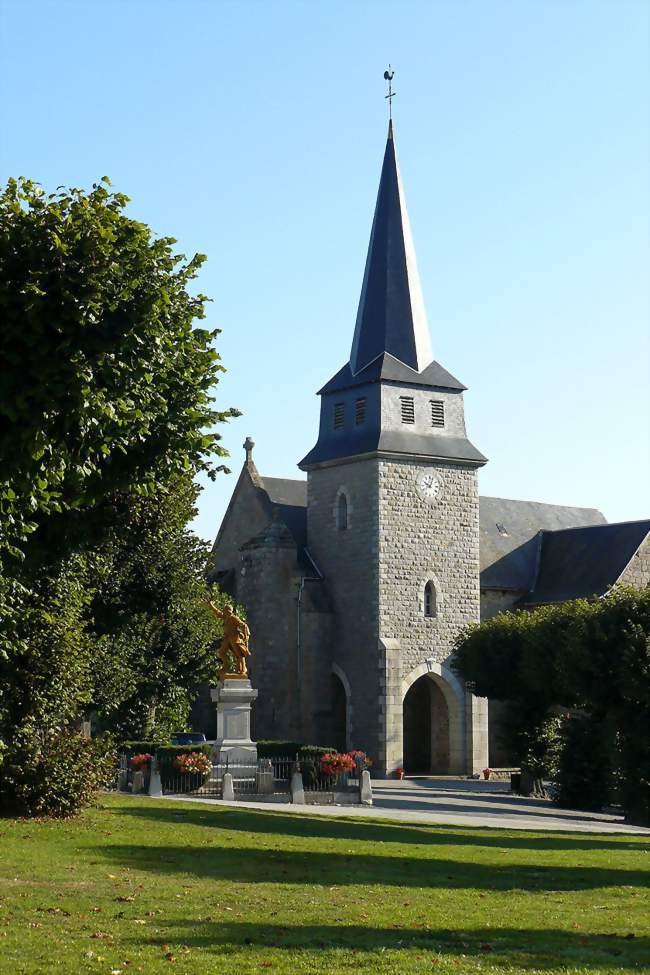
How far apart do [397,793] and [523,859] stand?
701 inches

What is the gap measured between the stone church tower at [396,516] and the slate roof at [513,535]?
14.5 ft

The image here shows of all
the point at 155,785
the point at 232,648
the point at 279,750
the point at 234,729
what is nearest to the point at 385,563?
the point at 279,750

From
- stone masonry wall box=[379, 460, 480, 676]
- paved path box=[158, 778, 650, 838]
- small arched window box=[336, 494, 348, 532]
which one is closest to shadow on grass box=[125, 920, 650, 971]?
paved path box=[158, 778, 650, 838]

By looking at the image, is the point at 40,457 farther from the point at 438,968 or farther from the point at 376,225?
the point at 376,225

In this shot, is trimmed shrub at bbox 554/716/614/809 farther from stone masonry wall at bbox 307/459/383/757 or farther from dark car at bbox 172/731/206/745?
dark car at bbox 172/731/206/745

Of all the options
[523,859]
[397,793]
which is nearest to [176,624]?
[397,793]

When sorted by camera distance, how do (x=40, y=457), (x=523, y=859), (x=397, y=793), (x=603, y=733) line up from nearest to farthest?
(x=40, y=457), (x=523, y=859), (x=603, y=733), (x=397, y=793)

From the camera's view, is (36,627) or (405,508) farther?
(405,508)

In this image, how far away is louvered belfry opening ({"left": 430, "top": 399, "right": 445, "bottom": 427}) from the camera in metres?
49.0

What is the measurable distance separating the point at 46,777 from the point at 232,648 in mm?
11131

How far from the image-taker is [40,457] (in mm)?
13273

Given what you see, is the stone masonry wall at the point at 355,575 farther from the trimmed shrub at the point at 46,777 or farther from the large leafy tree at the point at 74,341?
the large leafy tree at the point at 74,341

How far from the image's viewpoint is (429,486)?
158 ft

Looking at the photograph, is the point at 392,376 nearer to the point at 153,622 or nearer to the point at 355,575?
the point at 355,575
